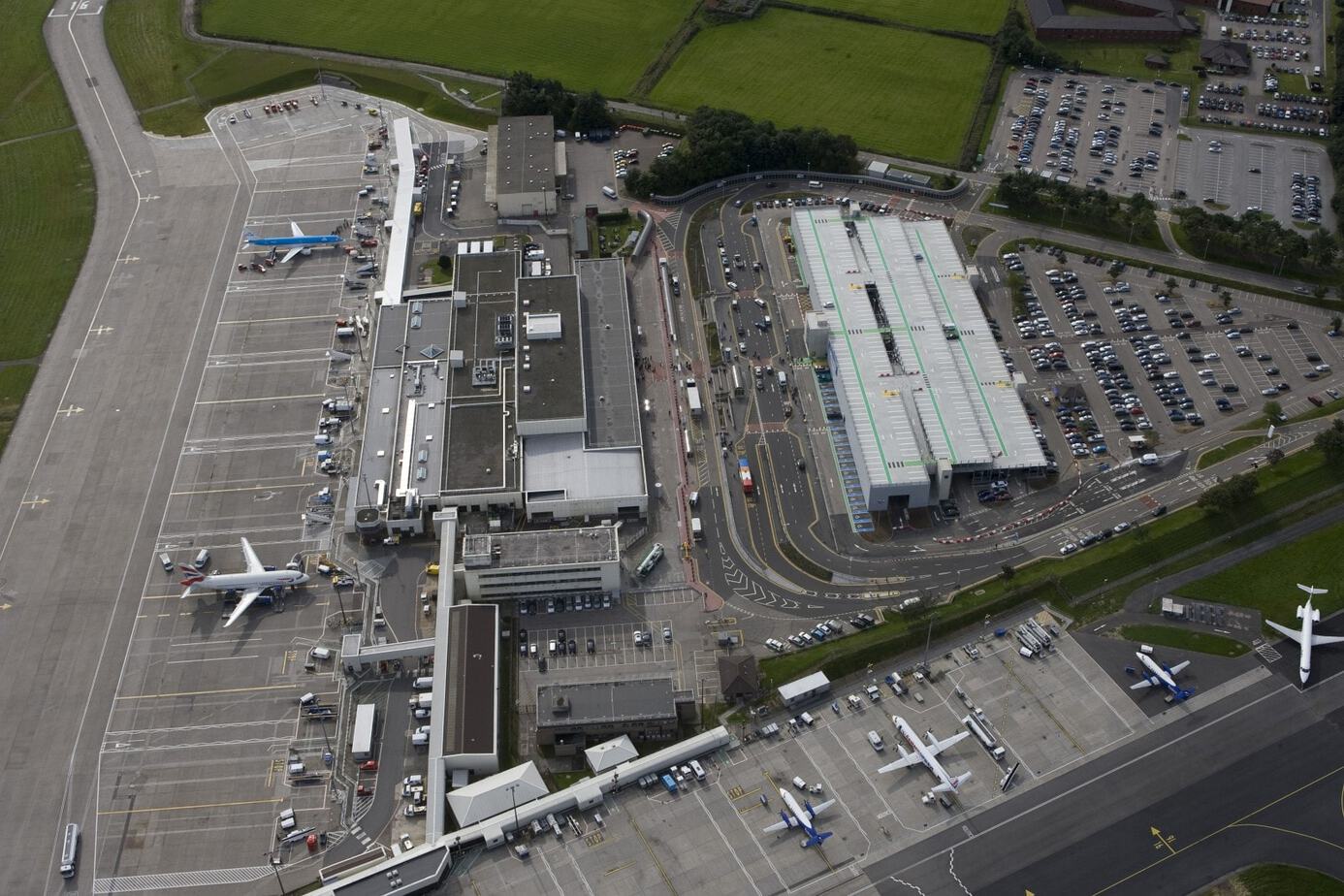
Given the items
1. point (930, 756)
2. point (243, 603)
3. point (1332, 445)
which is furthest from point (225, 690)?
point (1332, 445)

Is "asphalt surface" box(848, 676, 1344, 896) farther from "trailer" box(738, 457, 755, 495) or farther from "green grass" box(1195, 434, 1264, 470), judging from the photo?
"trailer" box(738, 457, 755, 495)

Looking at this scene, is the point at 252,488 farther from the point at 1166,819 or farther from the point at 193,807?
the point at 1166,819

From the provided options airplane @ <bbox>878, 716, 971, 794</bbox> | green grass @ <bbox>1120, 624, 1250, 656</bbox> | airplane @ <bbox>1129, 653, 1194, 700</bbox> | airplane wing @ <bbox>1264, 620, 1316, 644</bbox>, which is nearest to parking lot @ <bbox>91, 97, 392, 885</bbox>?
airplane @ <bbox>878, 716, 971, 794</bbox>

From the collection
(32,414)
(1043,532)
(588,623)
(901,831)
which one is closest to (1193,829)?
(901,831)

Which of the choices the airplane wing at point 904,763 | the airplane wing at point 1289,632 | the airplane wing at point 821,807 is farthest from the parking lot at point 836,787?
the airplane wing at point 1289,632

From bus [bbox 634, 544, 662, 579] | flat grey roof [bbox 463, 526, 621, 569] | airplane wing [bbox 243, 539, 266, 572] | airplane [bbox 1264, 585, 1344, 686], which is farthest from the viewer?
bus [bbox 634, 544, 662, 579]
